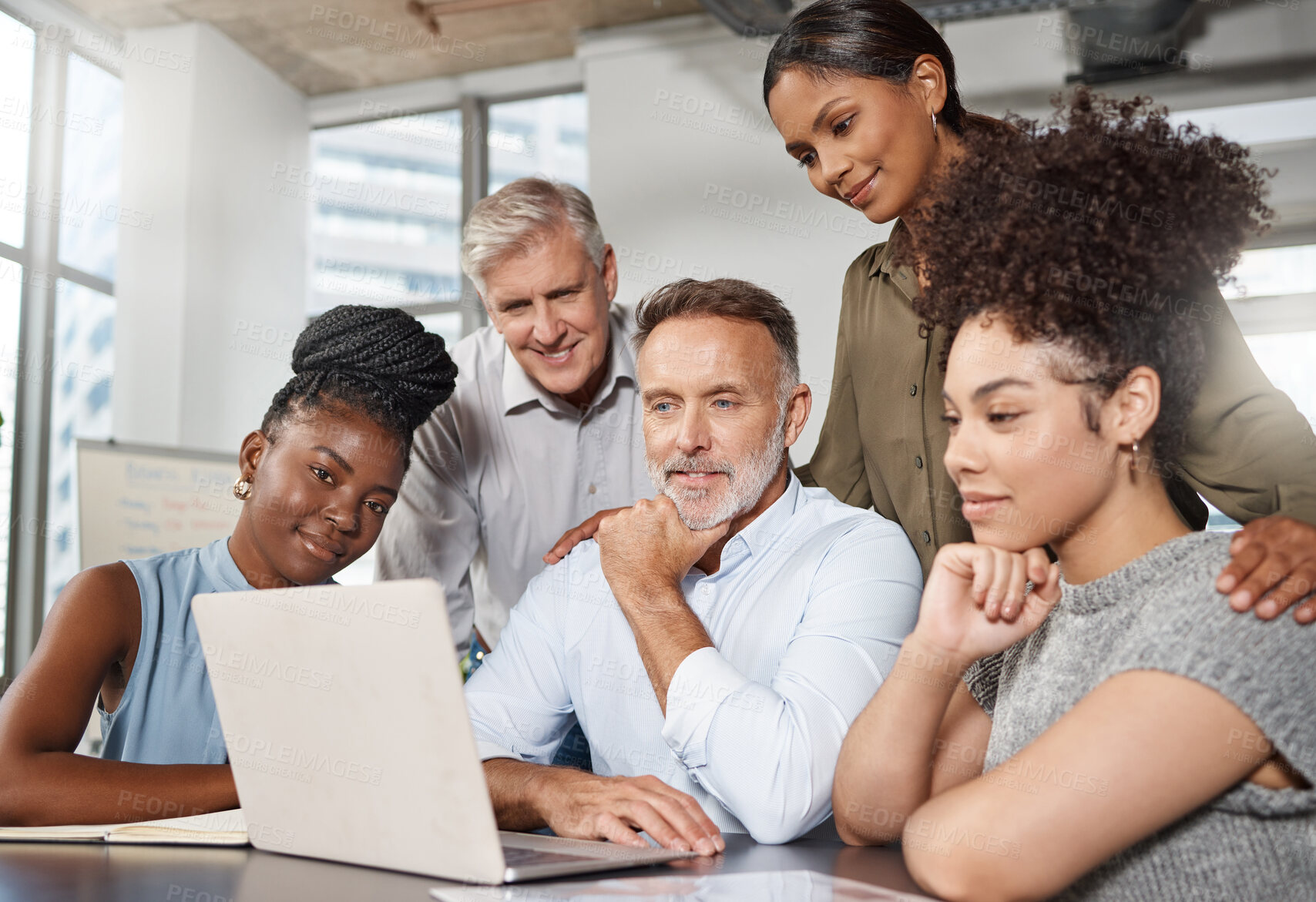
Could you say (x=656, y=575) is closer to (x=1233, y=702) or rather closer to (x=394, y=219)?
(x=1233, y=702)

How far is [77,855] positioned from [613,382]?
5.55 ft

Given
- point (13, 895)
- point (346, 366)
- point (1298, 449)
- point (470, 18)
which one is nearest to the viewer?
point (13, 895)

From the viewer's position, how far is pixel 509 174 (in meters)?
6.32

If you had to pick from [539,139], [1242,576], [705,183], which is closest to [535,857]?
[1242,576]

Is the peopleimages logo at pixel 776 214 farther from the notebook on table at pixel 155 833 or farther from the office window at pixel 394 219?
the notebook on table at pixel 155 833

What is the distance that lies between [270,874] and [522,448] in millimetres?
1702

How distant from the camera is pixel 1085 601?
1186mm

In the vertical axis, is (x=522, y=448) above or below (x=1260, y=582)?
above

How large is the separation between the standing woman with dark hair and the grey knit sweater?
330 millimetres

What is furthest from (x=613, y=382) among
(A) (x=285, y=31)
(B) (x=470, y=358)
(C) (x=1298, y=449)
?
(A) (x=285, y=31)

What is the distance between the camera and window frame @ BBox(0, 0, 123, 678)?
199 inches

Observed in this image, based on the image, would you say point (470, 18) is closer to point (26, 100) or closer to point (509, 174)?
point (509, 174)

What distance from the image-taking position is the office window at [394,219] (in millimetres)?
6320

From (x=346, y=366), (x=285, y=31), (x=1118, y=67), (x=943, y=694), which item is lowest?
(x=943, y=694)
